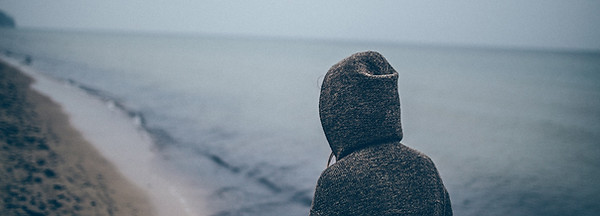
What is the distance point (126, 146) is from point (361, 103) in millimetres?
9077

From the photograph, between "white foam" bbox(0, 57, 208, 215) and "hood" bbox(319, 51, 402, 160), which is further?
"white foam" bbox(0, 57, 208, 215)

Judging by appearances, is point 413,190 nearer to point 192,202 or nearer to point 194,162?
point 192,202

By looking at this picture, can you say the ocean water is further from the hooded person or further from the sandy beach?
the sandy beach

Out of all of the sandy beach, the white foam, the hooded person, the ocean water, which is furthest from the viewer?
the ocean water

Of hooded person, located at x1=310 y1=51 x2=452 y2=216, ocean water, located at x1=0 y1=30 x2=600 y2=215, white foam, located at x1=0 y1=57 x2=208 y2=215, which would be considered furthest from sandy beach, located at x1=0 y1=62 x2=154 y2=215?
hooded person, located at x1=310 y1=51 x2=452 y2=216

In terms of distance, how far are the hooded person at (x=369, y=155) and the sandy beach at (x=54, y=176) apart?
5106 mm

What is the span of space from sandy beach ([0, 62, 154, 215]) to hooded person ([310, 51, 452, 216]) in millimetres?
5106

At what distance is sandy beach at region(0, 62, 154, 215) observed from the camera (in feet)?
18.2

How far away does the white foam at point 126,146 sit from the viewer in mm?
6629

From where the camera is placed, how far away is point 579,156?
1077 cm

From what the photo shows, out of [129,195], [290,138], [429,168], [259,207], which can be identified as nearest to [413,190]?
[429,168]

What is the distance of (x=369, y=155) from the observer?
6.30 ft

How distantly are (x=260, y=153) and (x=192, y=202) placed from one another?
11.5 ft

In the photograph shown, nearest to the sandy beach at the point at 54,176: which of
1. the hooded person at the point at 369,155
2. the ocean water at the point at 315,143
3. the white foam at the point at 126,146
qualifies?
the white foam at the point at 126,146
